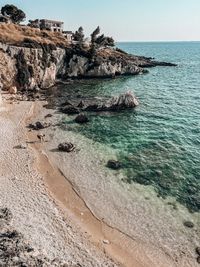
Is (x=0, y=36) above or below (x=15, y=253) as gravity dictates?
above

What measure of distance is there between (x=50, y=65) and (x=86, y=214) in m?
63.6

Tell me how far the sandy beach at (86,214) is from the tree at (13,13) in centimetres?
9568

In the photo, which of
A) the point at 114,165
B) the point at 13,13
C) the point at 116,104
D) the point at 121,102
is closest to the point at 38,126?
the point at 114,165

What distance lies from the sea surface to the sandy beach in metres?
2.87

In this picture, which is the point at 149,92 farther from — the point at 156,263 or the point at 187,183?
the point at 156,263

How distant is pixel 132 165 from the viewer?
40.9 metres

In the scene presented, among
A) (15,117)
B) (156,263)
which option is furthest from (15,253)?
(15,117)

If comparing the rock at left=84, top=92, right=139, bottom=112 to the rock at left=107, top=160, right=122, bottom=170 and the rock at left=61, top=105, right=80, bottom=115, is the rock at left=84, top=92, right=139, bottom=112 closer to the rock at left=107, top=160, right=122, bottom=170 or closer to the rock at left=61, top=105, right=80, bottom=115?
the rock at left=61, top=105, right=80, bottom=115

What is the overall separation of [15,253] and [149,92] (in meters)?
70.5

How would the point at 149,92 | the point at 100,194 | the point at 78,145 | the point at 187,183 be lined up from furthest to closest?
the point at 149,92 < the point at 78,145 < the point at 187,183 < the point at 100,194

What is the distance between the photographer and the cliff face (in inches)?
3027

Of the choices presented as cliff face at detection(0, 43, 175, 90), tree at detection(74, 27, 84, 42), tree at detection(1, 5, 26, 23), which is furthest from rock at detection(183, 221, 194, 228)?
tree at detection(1, 5, 26, 23)

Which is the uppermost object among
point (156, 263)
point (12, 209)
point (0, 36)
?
point (0, 36)

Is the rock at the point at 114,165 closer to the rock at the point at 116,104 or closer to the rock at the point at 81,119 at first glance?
the rock at the point at 81,119
